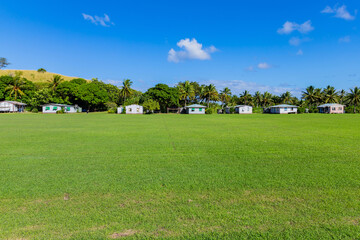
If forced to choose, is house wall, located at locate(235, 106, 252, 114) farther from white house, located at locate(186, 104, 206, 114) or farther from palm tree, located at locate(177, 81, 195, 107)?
palm tree, located at locate(177, 81, 195, 107)

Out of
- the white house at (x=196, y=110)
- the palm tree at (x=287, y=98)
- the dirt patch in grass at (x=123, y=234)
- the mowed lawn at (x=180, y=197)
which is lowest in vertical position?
the dirt patch in grass at (x=123, y=234)

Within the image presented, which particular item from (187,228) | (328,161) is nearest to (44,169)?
(187,228)

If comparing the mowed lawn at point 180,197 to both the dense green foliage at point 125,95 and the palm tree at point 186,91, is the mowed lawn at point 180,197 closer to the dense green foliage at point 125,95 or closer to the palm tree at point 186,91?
the dense green foliage at point 125,95

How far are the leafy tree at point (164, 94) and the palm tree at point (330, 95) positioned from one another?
1959 inches

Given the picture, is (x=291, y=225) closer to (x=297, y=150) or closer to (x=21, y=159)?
(x=297, y=150)

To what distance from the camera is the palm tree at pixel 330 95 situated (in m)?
69.0

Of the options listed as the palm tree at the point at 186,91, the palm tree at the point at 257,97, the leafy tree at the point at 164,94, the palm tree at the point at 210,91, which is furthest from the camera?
the palm tree at the point at 257,97

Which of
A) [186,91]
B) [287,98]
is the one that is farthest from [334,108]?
[186,91]

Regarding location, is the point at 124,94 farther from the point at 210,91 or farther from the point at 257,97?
the point at 257,97

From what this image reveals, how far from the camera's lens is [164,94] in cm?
5981

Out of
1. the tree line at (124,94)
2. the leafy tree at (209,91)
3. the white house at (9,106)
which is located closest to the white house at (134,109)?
the tree line at (124,94)

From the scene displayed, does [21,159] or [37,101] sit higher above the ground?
[37,101]

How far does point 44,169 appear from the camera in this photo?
222 inches

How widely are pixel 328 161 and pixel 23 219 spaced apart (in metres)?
7.59
